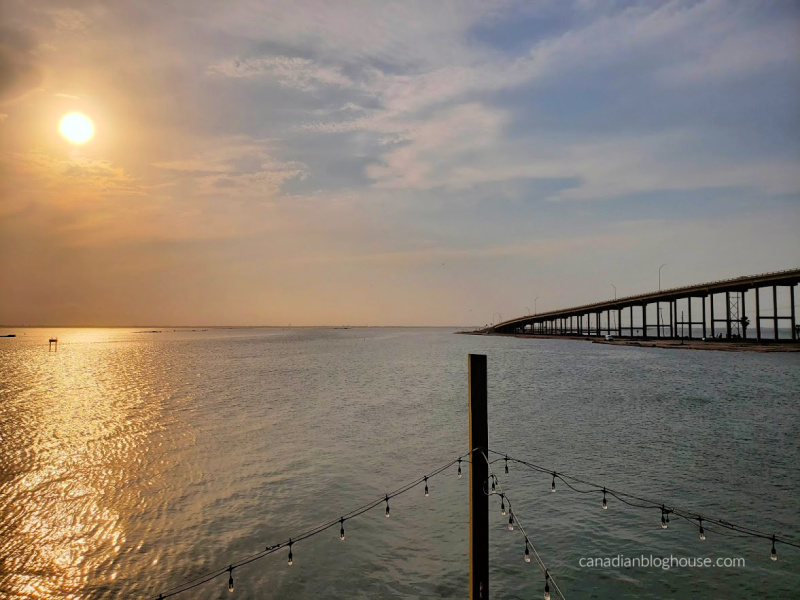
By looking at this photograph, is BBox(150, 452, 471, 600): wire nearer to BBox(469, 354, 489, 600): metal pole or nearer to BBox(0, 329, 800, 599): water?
BBox(0, 329, 800, 599): water

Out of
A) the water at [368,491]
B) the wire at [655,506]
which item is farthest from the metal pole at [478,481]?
the wire at [655,506]

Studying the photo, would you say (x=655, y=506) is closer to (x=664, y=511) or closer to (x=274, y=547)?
(x=664, y=511)

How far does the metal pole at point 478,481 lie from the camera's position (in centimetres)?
1046

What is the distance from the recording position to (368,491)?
20016 mm

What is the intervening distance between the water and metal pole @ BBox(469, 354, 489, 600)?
235cm

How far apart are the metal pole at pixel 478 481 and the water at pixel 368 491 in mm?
2346

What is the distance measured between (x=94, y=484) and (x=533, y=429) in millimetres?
24624

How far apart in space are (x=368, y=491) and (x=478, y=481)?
1070cm

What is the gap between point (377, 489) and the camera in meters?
20.2

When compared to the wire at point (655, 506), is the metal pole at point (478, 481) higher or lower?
higher

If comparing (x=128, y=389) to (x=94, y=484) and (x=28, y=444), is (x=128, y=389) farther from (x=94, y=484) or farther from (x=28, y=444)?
(x=94, y=484)

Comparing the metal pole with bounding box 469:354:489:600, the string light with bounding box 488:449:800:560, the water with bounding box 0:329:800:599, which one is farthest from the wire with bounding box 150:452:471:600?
the string light with bounding box 488:449:800:560

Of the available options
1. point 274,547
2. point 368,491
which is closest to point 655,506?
point 368,491

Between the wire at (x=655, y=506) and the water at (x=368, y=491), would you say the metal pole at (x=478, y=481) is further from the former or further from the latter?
the wire at (x=655, y=506)
